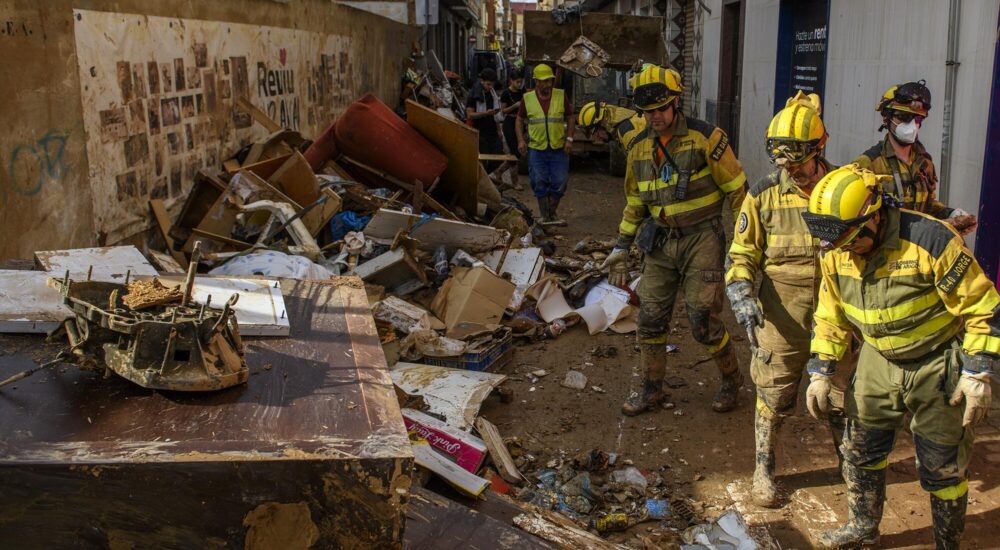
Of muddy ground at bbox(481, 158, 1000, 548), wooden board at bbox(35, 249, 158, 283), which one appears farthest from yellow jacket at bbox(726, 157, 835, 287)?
wooden board at bbox(35, 249, 158, 283)

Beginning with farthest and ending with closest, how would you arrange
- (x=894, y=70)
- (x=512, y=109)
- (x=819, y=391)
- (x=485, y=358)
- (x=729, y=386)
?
(x=512, y=109)
(x=894, y=70)
(x=485, y=358)
(x=729, y=386)
(x=819, y=391)

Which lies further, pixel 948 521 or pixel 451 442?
pixel 451 442

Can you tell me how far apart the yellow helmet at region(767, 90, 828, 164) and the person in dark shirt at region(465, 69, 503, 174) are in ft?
29.5

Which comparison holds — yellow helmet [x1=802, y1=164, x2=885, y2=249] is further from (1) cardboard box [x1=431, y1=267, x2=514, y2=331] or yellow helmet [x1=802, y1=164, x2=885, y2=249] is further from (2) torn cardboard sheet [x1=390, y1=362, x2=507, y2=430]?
(1) cardboard box [x1=431, y1=267, x2=514, y2=331]

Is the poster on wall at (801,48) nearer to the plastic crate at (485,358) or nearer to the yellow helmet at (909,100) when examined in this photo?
the yellow helmet at (909,100)

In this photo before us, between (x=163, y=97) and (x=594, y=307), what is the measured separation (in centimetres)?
373

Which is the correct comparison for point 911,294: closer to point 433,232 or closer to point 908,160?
point 908,160

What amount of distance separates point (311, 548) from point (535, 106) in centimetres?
858

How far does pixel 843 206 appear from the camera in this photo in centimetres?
321

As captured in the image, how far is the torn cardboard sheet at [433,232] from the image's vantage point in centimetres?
761

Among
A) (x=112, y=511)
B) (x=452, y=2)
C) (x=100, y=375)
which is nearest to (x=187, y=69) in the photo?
(x=100, y=375)

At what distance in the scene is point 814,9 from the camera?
999 cm

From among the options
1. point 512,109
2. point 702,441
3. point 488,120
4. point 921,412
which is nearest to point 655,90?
point 702,441

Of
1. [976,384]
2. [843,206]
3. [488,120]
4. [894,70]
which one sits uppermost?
[894,70]
